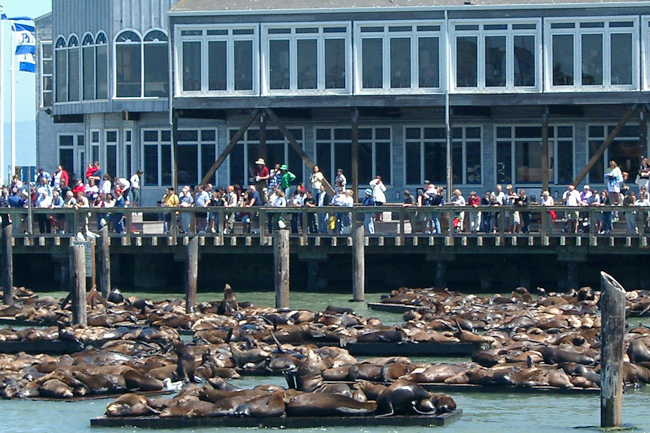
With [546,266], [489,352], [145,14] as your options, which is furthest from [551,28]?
[489,352]

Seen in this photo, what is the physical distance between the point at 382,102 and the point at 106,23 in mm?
9291

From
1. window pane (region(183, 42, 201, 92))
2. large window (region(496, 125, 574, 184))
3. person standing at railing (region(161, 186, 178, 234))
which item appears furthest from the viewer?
large window (region(496, 125, 574, 184))

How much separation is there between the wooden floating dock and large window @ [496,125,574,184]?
2269 cm

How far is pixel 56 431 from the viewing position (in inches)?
760

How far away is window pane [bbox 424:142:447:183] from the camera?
4172cm

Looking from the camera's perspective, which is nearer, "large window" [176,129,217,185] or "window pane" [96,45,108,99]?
"large window" [176,129,217,185]

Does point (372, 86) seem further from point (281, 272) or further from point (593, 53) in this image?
point (281, 272)

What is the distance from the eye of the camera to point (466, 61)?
4009 cm

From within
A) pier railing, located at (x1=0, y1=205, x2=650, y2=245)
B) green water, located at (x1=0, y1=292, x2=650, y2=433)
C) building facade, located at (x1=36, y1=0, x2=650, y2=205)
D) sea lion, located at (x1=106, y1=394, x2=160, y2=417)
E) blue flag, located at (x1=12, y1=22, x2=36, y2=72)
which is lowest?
green water, located at (x1=0, y1=292, x2=650, y2=433)

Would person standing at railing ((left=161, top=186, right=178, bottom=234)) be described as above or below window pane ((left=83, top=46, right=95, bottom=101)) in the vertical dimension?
below

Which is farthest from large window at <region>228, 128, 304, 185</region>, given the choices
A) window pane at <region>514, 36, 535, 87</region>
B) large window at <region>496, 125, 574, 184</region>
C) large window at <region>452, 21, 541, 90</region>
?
window pane at <region>514, 36, 535, 87</region>

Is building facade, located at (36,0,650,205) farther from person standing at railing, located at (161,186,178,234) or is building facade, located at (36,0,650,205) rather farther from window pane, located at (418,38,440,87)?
person standing at railing, located at (161,186,178,234)

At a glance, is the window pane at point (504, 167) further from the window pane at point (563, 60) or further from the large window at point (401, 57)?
the large window at point (401, 57)

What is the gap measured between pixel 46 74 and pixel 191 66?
47.5 ft
